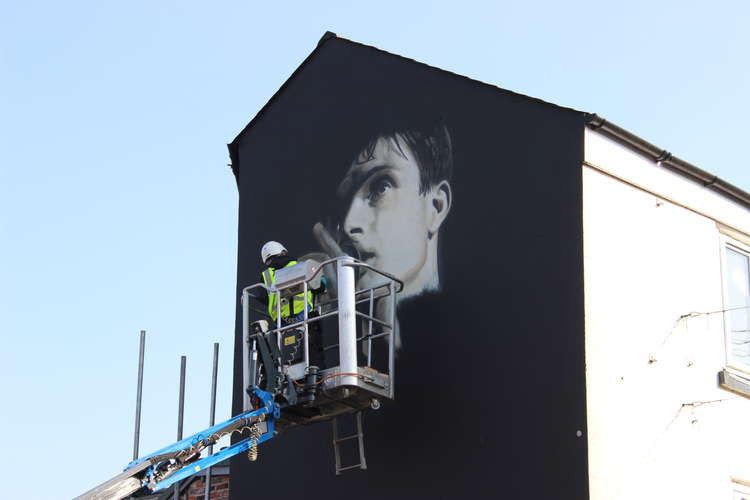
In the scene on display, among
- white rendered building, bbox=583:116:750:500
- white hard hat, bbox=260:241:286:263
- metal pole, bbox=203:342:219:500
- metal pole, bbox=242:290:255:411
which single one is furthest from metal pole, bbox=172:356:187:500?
white rendered building, bbox=583:116:750:500

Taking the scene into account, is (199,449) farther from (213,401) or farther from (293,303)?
(213,401)

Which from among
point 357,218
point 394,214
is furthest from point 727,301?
point 357,218

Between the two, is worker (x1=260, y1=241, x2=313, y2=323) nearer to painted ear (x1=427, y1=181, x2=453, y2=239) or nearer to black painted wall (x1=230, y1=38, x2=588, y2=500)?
black painted wall (x1=230, y1=38, x2=588, y2=500)

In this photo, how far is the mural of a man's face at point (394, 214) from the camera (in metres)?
16.2

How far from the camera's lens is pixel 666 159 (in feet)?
49.9

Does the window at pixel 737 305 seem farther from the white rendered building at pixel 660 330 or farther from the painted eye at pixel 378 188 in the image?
the painted eye at pixel 378 188

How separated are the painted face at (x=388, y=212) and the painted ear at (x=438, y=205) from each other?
2.7 inches

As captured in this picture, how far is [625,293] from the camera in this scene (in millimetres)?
14398

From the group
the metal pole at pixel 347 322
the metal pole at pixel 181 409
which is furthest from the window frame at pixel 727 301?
the metal pole at pixel 181 409

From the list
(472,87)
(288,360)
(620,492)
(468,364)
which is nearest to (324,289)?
(288,360)

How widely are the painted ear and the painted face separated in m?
0.07

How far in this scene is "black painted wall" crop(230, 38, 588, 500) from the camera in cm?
1409

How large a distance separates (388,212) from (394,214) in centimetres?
13

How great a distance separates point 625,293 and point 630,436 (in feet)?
5.38
